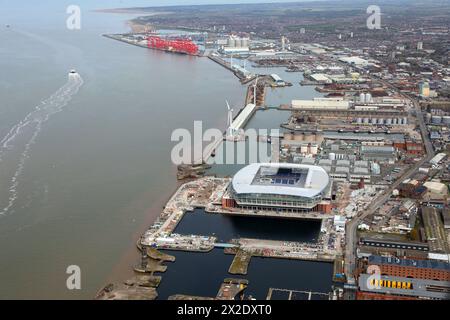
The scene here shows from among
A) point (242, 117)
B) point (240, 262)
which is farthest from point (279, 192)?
point (242, 117)

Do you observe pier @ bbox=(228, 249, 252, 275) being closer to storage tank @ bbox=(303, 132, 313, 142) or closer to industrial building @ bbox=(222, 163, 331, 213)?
industrial building @ bbox=(222, 163, 331, 213)

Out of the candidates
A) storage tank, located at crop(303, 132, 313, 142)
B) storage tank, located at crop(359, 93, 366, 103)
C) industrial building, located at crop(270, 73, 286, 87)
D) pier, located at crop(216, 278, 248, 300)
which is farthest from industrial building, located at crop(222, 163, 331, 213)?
industrial building, located at crop(270, 73, 286, 87)

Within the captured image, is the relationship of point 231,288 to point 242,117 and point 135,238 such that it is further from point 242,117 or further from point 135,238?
point 242,117

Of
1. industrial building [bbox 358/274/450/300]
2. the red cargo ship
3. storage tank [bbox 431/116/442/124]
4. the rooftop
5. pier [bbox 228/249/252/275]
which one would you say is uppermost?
the red cargo ship

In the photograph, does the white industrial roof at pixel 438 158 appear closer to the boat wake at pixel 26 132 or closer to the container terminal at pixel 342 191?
the container terminal at pixel 342 191

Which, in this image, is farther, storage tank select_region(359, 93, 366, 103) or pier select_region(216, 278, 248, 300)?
storage tank select_region(359, 93, 366, 103)

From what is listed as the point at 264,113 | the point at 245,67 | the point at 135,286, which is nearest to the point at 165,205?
the point at 135,286
